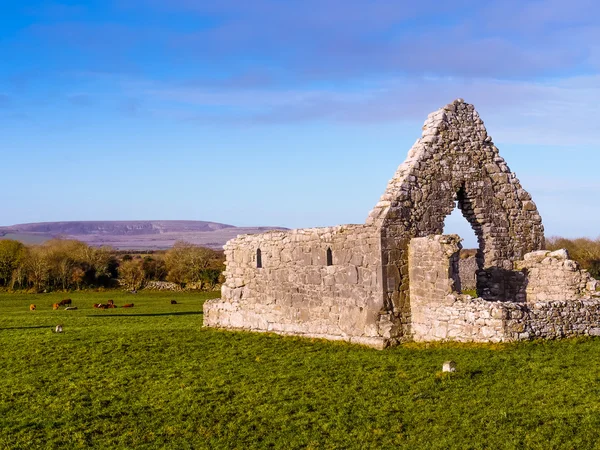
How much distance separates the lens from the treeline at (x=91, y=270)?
5138 cm

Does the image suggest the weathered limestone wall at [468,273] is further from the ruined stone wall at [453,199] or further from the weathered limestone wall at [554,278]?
the weathered limestone wall at [554,278]

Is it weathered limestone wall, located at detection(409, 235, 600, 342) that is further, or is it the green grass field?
weathered limestone wall, located at detection(409, 235, 600, 342)

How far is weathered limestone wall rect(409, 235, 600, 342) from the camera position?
14023 millimetres

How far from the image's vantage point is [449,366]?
12.0 meters

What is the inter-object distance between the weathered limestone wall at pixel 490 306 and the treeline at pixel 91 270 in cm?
3479

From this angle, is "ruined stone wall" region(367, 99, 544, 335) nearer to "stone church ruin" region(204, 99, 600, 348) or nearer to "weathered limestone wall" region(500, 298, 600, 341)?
"stone church ruin" region(204, 99, 600, 348)

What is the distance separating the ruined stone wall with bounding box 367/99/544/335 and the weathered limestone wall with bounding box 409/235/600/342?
0.49m

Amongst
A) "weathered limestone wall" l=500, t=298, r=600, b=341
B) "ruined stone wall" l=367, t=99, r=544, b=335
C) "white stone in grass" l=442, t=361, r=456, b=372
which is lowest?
"white stone in grass" l=442, t=361, r=456, b=372

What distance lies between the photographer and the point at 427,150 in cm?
1689

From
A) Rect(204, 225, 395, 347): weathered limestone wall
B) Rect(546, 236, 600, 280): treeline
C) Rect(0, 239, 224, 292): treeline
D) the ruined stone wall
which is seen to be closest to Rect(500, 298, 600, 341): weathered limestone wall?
the ruined stone wall

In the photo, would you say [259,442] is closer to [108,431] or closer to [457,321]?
[108,431]

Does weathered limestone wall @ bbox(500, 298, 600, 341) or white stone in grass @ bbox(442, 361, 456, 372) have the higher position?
weathered limestone wall @ bbox(500, 298, 600, 341)

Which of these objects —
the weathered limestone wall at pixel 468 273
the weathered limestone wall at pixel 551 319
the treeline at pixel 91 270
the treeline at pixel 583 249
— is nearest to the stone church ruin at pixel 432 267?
the weathered limestone wall at pixel 551 319

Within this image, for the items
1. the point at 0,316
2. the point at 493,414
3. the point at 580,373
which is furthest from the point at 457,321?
the point at 0,316
